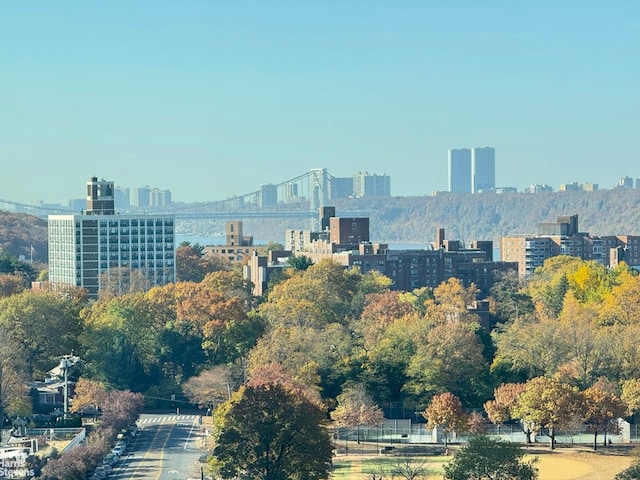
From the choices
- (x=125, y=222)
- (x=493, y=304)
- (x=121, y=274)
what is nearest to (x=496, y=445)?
(x=493, y=304)

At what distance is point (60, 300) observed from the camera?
72.9 metres

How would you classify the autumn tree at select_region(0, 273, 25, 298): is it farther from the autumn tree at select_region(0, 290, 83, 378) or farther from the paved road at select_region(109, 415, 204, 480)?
the paved road at select_region(109, 415, 204, 480)

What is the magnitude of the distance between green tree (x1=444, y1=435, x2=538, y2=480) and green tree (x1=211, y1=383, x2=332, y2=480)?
12.0 ft

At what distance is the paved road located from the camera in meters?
51.8

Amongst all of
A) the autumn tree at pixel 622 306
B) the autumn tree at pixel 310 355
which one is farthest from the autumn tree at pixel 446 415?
the autumn tree at pixel 622 306

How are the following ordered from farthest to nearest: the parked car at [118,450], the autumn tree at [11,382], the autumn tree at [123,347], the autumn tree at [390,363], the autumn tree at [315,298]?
the autumn tree at [315,298] < the autumn tree at [123,347] < the autumn tree at [390,363] < the autumn tree at [11,382] < the parked car at [118,450]

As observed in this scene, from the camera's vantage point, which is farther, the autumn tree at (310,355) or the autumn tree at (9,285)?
the autumn tree at (9,285)

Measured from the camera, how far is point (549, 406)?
190 ft

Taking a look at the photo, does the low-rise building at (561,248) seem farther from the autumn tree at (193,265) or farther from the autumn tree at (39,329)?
the autumn tree at (39,329)

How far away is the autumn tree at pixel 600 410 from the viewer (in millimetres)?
58031

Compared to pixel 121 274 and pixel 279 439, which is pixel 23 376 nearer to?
pixel 279 439

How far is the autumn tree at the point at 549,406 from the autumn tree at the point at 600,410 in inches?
16.2

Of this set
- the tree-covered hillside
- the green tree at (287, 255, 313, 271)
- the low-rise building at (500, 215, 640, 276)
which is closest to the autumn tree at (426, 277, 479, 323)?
the green tree at (287, 255, 313, 271)

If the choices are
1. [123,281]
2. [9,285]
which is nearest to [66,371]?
[9,285]
